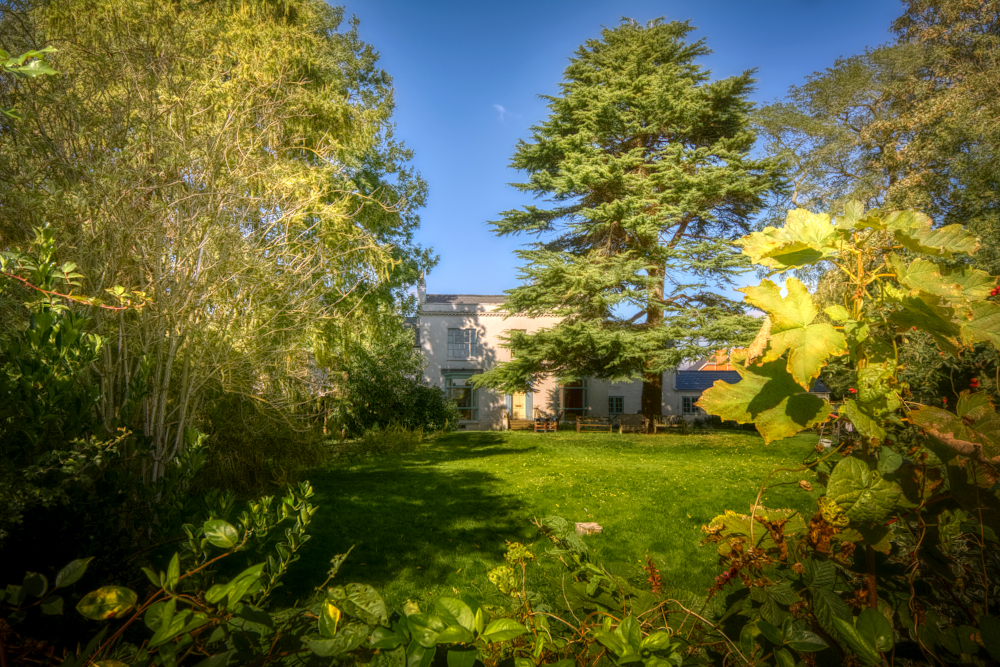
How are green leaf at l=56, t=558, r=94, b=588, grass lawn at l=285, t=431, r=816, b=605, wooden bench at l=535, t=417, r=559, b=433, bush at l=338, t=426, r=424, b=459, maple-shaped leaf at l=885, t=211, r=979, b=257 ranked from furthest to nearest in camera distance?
wooden bench at l=535, t=417, r=559, b=433, bush at l=338, t=426, r=424, b=459, grass lawn at l=285, t=431, r=816, b=605, maple-shaped leaf at l=885, t=211, r=979, b=257, green leaf at l=56, t=558, r=94, b=588

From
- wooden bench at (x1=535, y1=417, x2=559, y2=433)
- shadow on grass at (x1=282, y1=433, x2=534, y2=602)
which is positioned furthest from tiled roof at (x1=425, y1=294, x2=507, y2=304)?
shadow on grass at (x1=282, y1=433, x2=534, y2=602)

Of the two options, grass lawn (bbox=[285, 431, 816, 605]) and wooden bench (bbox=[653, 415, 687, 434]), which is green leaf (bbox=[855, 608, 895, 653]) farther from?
wooden bench (bbox=[653, 415, 687, 434])

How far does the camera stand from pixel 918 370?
11711 mm

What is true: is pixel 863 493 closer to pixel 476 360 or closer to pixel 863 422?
pixel 863 422

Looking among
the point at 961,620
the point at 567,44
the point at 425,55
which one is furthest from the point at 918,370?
the point at 567,44

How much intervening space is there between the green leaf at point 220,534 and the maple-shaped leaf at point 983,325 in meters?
1.30

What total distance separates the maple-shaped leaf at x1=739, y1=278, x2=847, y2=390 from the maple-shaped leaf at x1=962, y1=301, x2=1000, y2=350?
0.21m

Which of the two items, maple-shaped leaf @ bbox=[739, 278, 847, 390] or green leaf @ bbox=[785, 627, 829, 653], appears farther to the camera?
maple-shaped leaf @ bbox=[739, 278, 847, 390]

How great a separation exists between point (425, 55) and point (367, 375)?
11837 millimetres

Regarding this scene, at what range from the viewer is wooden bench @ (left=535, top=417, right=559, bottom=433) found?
21.5 metres

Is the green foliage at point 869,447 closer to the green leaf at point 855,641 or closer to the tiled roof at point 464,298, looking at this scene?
the green leaf at point 855,641

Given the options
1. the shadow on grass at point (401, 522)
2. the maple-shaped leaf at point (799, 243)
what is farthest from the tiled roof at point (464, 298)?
the maple-shaped leaf at point (799, 243)

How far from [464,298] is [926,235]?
85.6 feet

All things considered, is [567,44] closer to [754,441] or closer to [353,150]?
[353,150]
